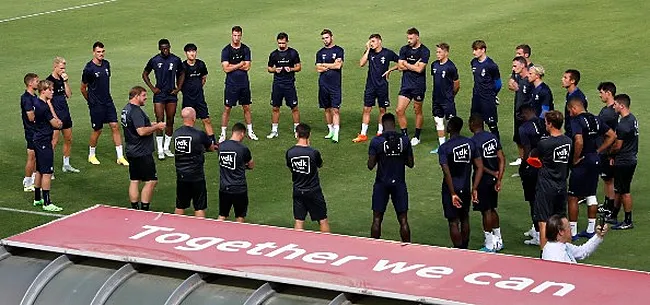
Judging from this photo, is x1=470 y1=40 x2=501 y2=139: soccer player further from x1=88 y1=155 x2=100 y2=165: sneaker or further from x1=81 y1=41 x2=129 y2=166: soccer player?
x1=88 y1=155 x2=100 y2=165: sneaker

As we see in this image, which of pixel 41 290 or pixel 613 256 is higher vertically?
pixel 41 290

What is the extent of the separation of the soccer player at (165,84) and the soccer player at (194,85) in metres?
0.12

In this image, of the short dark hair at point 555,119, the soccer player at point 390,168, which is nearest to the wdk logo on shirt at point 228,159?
the soccer player at point 390,168

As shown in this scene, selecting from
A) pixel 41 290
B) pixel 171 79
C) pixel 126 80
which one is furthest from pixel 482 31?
pixel 41 290

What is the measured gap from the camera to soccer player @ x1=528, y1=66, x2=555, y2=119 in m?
20.4

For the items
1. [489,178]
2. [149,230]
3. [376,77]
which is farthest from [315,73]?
[149,230]

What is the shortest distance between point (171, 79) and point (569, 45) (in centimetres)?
1204

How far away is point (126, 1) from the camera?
40375mm

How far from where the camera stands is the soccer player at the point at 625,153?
18625 millimetres

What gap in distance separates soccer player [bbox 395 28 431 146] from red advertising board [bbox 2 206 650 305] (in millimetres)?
11965

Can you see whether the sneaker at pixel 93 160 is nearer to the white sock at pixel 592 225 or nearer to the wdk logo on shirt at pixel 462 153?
the wdk logo on shirt at pixel 462 153

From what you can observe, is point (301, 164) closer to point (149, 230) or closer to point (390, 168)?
point (390, 168)

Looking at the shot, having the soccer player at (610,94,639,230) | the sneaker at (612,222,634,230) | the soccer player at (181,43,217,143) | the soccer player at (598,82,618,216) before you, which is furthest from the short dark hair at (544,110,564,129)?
the soccer player at (181,43,217,143)

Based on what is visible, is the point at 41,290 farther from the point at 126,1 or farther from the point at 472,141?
the point at 126,1
